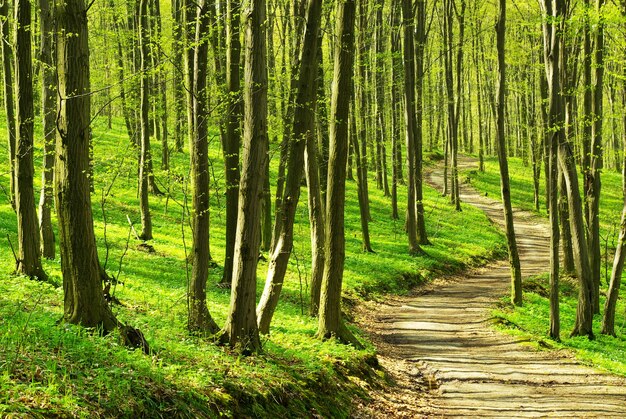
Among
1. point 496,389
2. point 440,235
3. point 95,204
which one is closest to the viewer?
point 496,389

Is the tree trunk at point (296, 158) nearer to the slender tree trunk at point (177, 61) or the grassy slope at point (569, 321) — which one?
the slender tree trunk at point (177, 61)

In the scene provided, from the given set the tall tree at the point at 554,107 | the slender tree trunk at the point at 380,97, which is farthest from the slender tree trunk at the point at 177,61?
the slender tree trunk at the point at 380,97

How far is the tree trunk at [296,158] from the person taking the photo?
9930 millimetres

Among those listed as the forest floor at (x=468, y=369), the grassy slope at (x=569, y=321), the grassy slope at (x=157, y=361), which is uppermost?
the grassy slope at (x=157, y=361)

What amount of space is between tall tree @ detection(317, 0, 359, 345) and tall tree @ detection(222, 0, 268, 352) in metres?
2.69

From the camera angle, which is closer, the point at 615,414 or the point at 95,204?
the point at 615,414

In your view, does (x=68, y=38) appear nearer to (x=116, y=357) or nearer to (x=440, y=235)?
(x=116, y=357)

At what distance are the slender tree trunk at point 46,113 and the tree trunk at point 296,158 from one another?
4027mm

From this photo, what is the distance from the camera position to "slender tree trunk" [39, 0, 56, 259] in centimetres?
1145

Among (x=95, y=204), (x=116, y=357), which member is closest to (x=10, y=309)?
(x=116, y=357)

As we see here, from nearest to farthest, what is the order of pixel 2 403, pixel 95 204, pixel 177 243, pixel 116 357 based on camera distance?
pixel 2 403 < pixel 116 357 < pixel 177 243 < pixel 95 204

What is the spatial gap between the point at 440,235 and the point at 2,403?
84.8 ft

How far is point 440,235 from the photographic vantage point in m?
29.2

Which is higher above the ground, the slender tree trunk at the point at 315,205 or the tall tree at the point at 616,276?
the slender tree trunk at the point at 315,205
